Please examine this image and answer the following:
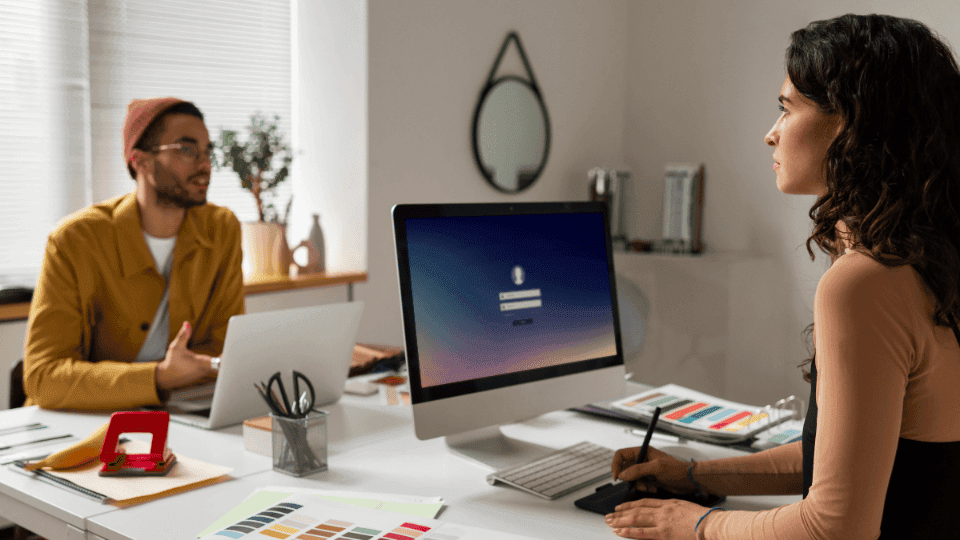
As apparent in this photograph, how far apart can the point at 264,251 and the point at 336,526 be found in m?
2.07

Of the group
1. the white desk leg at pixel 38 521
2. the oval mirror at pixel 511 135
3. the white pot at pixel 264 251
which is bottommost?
the white desk leg at pixel 38 521

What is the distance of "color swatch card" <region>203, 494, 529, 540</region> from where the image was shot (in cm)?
107

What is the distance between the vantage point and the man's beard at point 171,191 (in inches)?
80.8

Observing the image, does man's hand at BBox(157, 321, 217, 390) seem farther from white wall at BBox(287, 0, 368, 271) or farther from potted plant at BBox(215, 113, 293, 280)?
white wall at BBox(287, 0, 368, 271)

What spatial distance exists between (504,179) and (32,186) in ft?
6.50

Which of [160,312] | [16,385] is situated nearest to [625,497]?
[160,312]

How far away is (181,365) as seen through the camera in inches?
65.9

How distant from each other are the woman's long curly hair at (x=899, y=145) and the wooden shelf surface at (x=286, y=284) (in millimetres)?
1979

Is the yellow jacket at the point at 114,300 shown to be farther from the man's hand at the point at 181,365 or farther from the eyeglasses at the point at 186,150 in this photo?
the eyeglasses at the point at 186,150

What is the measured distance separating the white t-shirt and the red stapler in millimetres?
750

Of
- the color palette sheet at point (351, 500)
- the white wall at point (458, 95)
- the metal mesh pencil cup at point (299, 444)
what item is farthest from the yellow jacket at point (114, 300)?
the white wall at point (458, 95)

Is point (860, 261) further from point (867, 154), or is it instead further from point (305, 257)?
point (305, 257)

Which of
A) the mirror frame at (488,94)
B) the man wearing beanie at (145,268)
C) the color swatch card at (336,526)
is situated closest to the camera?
the color swatch card at (336,526)

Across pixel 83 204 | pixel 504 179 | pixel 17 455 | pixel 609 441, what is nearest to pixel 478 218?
pixel 609 441
